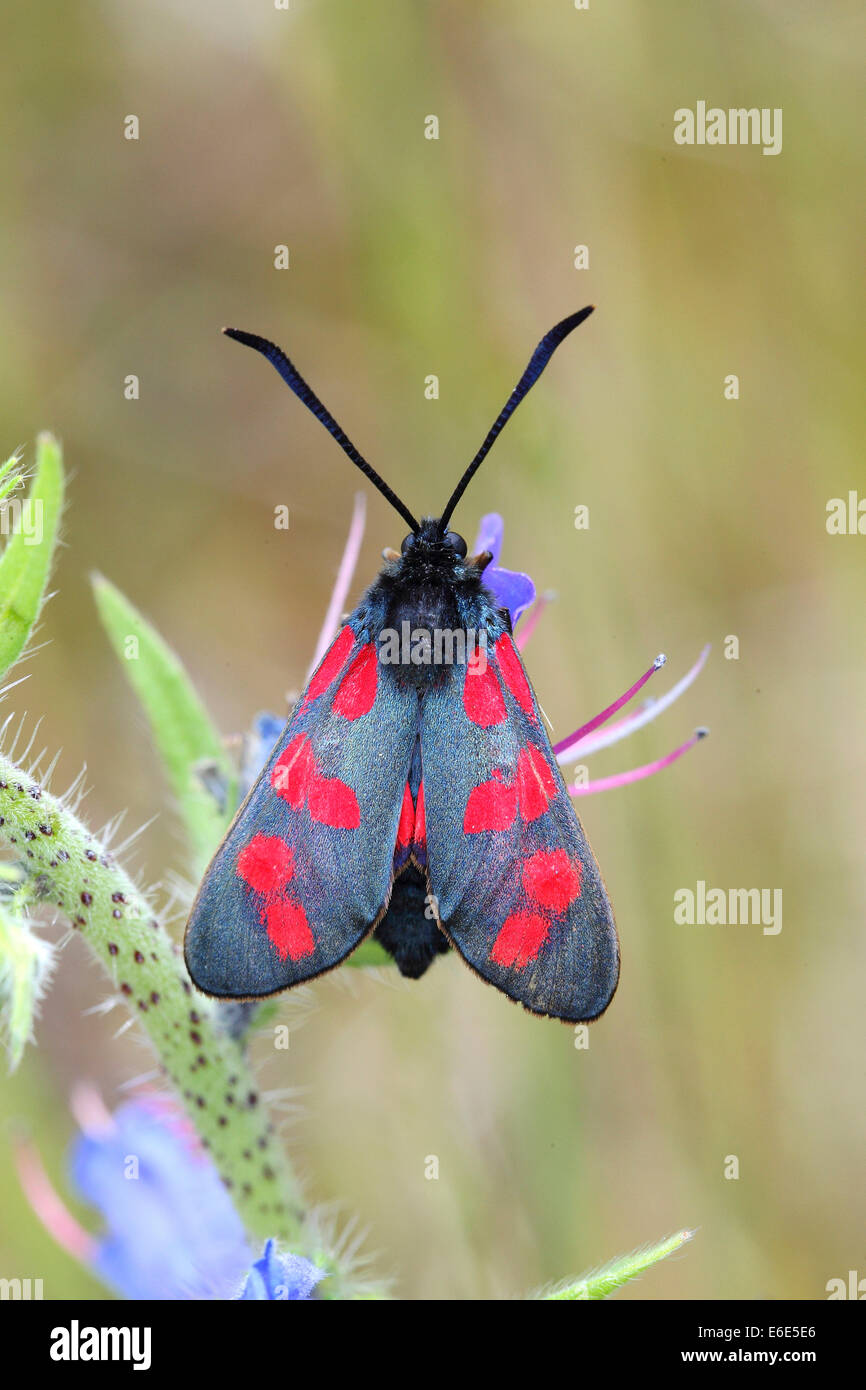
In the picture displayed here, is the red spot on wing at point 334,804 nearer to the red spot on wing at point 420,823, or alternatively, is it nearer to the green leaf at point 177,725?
the red spot on wing at point 420,823

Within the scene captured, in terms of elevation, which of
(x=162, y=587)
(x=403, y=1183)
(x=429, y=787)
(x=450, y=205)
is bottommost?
(x=403, y=1183)

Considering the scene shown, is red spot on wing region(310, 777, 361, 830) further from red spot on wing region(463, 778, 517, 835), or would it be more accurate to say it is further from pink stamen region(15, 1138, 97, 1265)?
pink stamen region(15, 1138, 97, 1265)

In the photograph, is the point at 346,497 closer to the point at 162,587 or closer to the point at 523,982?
the point at 162,587

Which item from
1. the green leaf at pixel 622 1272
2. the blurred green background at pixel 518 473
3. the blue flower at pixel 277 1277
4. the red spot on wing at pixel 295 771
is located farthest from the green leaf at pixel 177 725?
the blurred green background at pixel 518 473

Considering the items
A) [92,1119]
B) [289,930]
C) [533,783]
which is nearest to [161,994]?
[289,930]

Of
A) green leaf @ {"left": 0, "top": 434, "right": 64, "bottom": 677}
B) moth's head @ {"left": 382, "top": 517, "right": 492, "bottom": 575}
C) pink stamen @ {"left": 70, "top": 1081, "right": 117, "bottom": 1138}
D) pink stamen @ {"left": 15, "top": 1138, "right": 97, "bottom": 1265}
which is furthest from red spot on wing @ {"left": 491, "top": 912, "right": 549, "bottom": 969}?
pink stamen @ {"left": 15, "top": 1138, "right": 97, "bottom": 1265}
